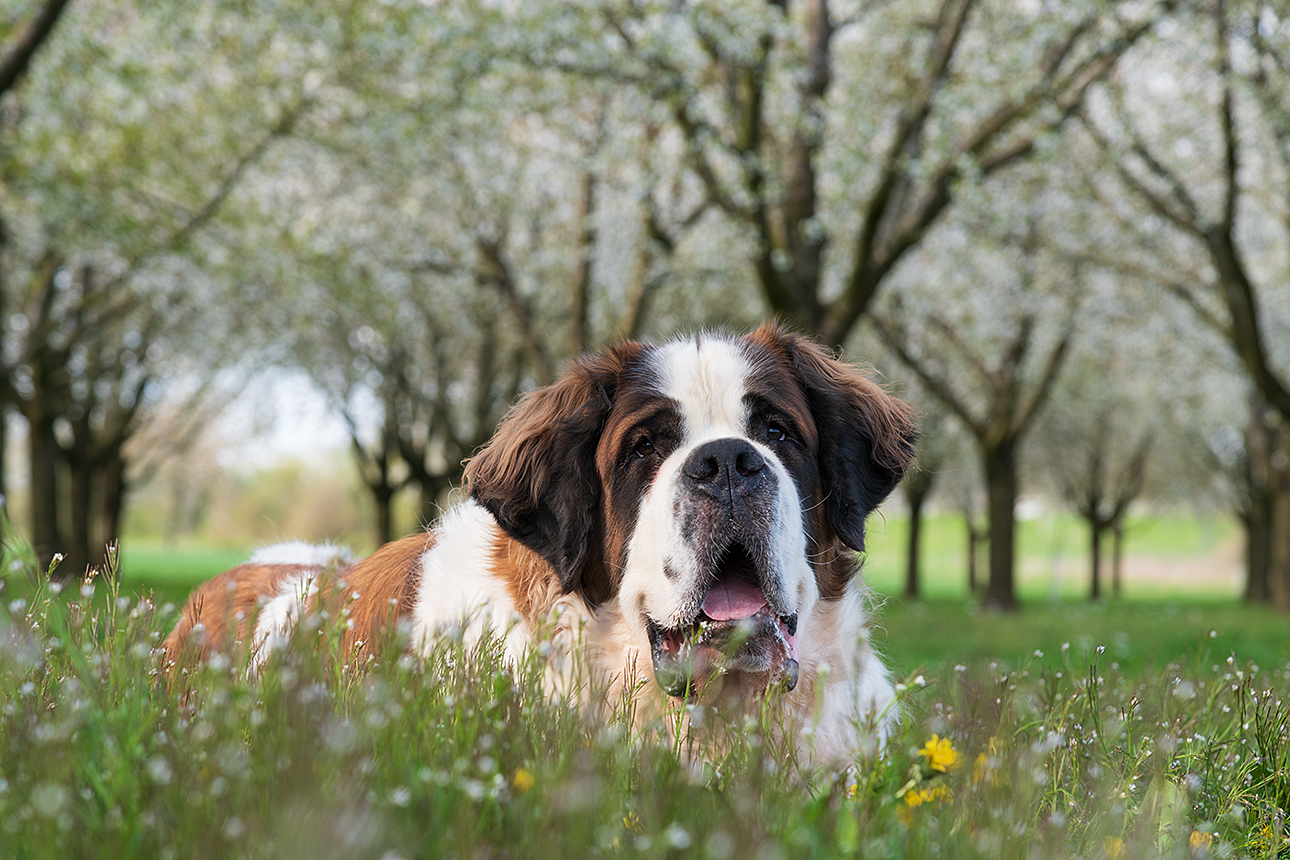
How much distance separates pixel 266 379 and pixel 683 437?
28770 millimetres

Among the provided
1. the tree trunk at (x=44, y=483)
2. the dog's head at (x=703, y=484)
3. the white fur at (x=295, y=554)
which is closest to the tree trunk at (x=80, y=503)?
the tree trunk at (x=44, y=483)

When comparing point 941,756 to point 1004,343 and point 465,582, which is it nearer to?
point 465,582

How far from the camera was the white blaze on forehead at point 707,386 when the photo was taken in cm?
339

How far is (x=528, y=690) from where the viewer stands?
243cm

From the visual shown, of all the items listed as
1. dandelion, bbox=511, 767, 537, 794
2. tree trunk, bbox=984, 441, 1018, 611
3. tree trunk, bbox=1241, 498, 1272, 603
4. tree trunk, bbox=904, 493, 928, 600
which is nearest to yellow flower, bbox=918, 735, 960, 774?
dandelion, bbox=511, 767, 537, 794

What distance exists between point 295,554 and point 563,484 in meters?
1.88

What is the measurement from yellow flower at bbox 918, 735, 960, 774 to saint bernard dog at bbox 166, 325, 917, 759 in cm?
84

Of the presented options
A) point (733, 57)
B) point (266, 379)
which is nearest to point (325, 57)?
point (733, 57)

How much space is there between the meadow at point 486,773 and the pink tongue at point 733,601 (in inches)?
24.2

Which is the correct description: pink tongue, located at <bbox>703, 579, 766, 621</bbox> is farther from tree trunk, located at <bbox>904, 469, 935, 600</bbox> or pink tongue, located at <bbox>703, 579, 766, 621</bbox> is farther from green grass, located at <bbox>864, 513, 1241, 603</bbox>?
green grass, located at <bbox>864, 513, 1241, 603</bbox>

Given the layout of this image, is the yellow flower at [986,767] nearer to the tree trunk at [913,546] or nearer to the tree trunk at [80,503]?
the tree trunk at [80,503]

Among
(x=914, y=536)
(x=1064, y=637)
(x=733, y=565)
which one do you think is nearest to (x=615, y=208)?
(x=1064, y=637)

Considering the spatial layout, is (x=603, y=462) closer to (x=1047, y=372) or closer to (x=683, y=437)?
(x=683, y=437)

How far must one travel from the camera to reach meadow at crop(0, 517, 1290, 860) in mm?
1645
